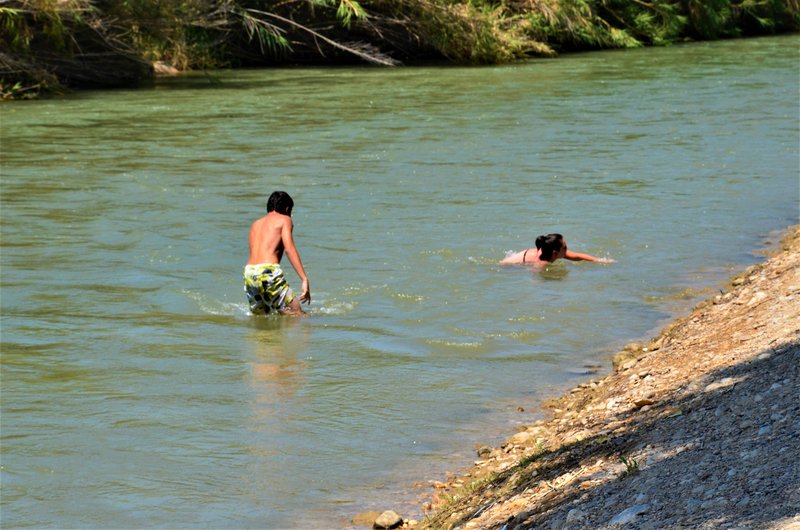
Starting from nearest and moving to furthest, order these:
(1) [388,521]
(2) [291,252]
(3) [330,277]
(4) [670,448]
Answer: (4) [670,448], (1) [388,521], (2) [291,252], (3) [330,277]

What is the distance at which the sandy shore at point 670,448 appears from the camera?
16.5 feet

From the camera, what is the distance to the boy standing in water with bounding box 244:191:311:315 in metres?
10.8

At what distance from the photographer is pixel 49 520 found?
6938mm

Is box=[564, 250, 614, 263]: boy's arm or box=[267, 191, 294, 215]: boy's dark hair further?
box=[564, 250, 614, 263]: boy's arm

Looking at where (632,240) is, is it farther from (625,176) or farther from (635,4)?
(635,4)

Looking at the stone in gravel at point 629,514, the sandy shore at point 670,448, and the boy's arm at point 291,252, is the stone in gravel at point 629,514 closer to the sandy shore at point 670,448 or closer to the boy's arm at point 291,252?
the sandy shore at point 670,448

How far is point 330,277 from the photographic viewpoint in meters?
12.8

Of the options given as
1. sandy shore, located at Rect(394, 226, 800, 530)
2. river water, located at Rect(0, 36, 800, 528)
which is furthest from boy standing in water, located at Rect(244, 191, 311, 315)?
sandy shore, located at Rect(394, 226, 800, 530)

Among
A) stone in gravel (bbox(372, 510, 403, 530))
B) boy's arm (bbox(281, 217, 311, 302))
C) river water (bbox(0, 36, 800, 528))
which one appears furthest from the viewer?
boy's arm (bbox(281, 217, 311, 302))

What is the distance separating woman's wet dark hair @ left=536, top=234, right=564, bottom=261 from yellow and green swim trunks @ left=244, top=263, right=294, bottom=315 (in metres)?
2.84

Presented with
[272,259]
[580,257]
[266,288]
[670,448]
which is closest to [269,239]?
[272,259]

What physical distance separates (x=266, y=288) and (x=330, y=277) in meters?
1.88

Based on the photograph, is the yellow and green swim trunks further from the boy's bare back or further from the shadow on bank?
the shadow on bank

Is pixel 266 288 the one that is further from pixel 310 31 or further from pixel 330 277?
pixel 310 31
